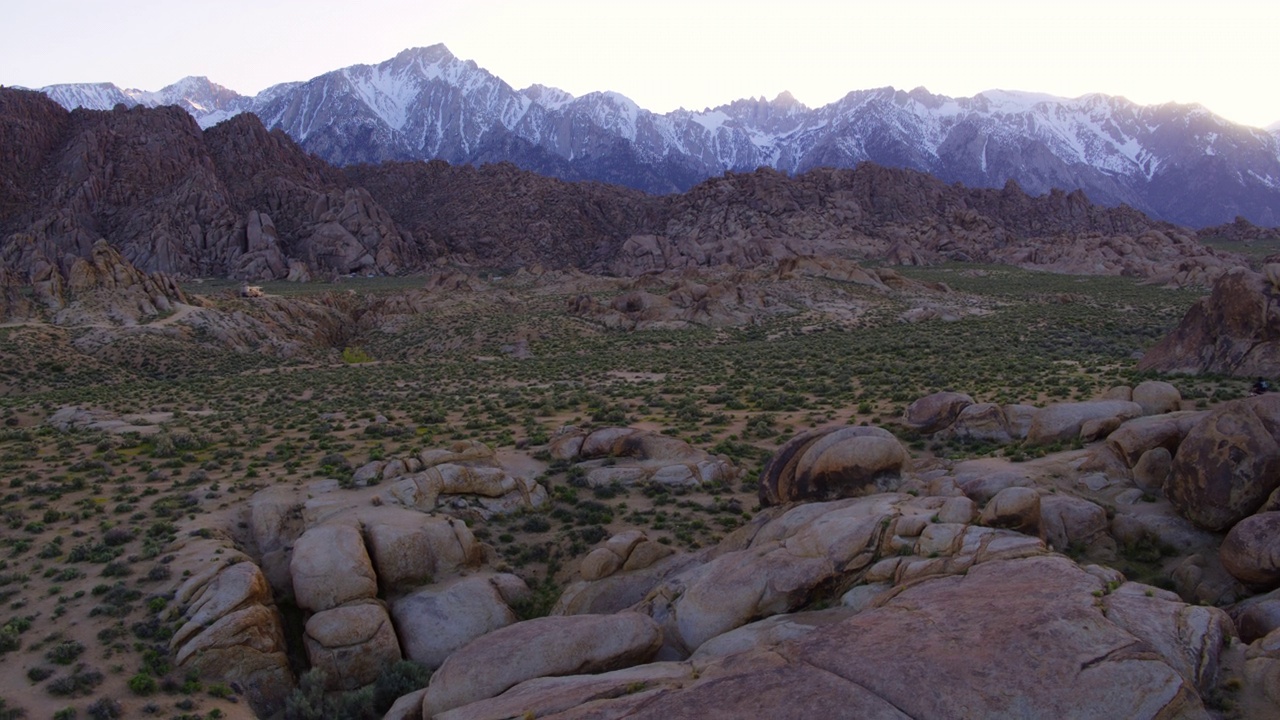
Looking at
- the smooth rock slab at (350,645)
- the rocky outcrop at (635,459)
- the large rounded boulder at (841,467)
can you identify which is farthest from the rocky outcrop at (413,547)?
the large rounded boulder at (841,467)

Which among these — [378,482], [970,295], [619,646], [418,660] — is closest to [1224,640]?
[619,646]

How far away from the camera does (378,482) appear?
2142cm

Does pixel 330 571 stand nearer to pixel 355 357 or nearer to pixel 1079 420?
pixel 1079 420

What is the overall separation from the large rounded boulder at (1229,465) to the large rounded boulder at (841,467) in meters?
5.89

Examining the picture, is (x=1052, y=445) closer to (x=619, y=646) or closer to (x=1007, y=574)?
(x=1007, y=574)

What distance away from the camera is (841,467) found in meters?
17.7

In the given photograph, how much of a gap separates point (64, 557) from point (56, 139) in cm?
15823

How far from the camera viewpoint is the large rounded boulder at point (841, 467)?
57.8ft

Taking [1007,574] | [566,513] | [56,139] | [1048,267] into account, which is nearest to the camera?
[1007,574]

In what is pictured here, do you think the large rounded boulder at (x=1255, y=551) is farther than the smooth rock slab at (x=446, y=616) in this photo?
No

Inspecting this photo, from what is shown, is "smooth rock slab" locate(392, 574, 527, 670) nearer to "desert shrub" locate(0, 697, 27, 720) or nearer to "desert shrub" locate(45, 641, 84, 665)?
"desert shrub" locate(45, 641, 84, 665)

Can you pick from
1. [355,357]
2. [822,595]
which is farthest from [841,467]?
[355,357]

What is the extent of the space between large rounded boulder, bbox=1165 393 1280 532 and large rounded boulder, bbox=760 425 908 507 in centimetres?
589

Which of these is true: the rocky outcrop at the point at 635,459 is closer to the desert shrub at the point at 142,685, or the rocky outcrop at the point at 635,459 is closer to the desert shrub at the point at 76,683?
the desert shrub at the point at 142,685
